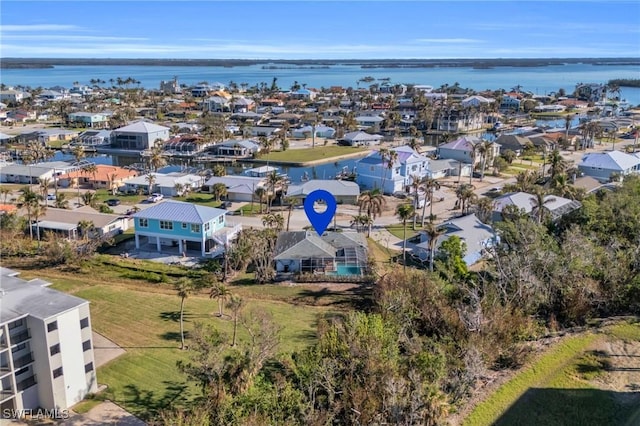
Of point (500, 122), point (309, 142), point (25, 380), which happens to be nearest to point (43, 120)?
point (309, 142)

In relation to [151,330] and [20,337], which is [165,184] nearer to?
[151,330]

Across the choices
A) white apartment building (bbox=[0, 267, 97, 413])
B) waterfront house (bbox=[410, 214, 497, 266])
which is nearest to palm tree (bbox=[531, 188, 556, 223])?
waterfront house (bbox=[410, 214, 497, 266])

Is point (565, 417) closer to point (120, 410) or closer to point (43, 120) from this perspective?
point (120, 410)

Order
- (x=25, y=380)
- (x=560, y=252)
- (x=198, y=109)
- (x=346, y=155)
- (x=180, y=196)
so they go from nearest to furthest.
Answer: (x=25, y=380), (x=560, y=252), (x=180, y=196), (x=346, y=155), (x=198, y=109)

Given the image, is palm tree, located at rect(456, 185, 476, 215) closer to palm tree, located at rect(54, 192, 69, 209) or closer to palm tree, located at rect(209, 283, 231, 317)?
palm tree, located at rect(209, 283, 231, 317)

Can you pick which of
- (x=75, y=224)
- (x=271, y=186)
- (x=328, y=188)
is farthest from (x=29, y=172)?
(x=328, y=188)

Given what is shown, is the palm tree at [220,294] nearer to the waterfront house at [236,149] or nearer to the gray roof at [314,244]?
the gray roof at [314,244]

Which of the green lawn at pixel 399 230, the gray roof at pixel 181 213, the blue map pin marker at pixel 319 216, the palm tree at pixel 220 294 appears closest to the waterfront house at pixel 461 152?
the green lawn at pixel 399 230
